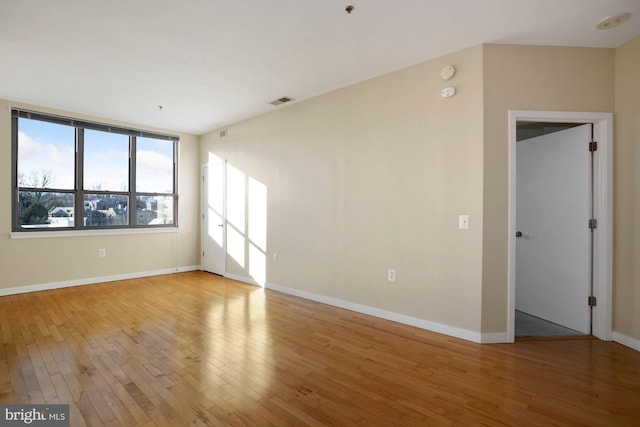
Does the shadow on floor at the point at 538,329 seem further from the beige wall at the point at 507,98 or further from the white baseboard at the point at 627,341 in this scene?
the beige wall at the point at 507,98

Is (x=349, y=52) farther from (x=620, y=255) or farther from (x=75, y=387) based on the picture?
(x=75, y=387)

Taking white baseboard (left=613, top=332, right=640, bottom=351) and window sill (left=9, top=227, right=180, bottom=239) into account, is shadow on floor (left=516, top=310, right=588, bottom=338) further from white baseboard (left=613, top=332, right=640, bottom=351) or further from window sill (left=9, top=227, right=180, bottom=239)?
window sill (left=9, top=227, right=180, bottom=239)

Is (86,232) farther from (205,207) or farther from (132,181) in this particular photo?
(205,207)

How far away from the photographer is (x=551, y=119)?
3027mm

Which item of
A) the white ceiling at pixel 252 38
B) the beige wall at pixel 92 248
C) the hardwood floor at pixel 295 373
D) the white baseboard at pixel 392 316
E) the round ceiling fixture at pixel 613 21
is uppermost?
the white ceiling at pixel 252 38

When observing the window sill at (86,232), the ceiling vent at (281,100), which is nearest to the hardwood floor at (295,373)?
the window sill at (86,232)

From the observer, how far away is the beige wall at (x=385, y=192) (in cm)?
311

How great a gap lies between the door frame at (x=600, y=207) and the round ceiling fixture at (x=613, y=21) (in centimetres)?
72

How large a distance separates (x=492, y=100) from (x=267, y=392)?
3.19 meters

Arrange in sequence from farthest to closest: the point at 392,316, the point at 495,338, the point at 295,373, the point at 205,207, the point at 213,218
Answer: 1. the point at 205,207
2. the point at 213,218
3. the point at 392,316
4. the point at 495,338
5. the point at 295,373

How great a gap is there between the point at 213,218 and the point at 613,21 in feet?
19.9

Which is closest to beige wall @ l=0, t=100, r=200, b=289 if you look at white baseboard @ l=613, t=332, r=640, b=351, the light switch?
the light switch

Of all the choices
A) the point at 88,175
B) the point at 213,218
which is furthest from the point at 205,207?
the point at 88,175

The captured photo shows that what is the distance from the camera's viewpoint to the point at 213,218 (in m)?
6.24
